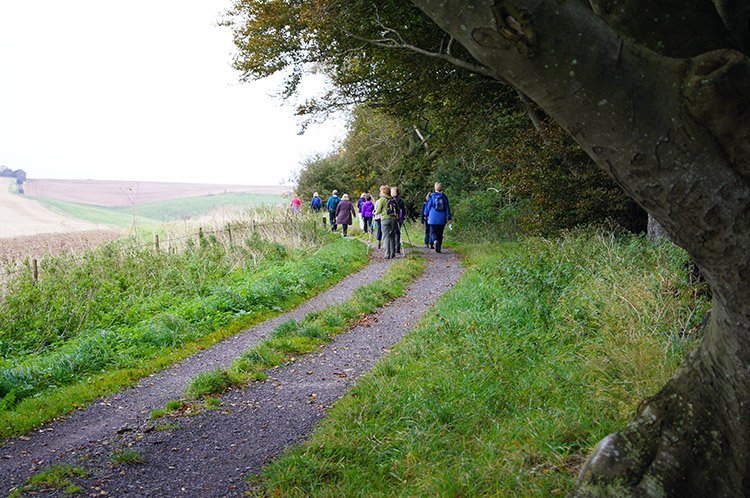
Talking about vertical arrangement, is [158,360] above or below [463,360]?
below

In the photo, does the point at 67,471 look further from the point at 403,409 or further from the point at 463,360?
the point at 463,360

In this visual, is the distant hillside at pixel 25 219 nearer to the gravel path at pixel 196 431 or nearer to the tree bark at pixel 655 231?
the gravel path at pixel 196 431

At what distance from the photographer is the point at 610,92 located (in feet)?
7.94

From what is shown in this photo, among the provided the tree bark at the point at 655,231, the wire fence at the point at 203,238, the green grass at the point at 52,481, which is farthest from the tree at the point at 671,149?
the wire fence at the point at 203,238

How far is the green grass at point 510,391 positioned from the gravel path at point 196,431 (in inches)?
16.7

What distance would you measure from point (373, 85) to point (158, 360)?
9.48m

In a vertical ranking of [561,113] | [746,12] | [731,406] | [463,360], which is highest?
[746,12]

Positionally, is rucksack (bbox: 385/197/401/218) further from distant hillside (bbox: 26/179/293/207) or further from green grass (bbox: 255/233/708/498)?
distant hillside (bbox: 26/179/293/207)

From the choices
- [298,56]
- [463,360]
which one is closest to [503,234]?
[298,56]

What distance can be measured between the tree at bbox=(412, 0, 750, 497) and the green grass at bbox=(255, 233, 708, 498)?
2.50 feet

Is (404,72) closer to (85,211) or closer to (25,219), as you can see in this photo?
(25,219)

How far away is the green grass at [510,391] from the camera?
354 cm

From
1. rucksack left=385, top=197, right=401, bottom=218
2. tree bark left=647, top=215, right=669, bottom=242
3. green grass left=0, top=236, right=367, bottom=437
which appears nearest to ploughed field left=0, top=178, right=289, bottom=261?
green grass left=0, top=236, right=367, bottom=437

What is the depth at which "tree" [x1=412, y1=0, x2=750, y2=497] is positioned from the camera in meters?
2.35
